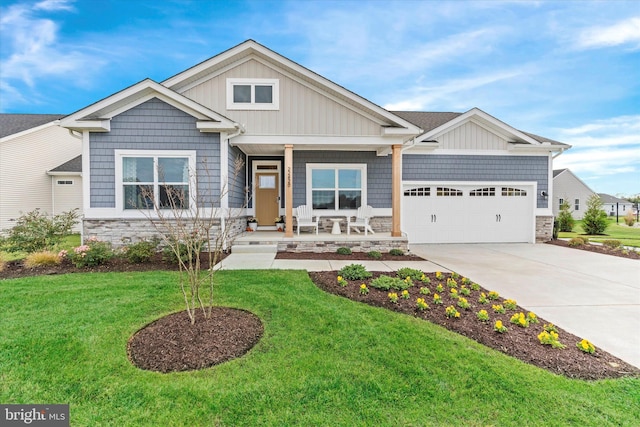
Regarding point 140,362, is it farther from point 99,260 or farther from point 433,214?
point 433,214

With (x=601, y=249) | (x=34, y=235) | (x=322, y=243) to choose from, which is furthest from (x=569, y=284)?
(x=34, y=235)

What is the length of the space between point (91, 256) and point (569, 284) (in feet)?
32.2

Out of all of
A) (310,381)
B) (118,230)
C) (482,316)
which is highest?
(118,230)

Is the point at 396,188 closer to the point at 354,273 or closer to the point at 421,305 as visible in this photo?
the point at 354,273

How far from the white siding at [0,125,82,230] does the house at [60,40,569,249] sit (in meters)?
9.93

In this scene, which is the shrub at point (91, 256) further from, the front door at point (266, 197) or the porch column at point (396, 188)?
the porch column at point (396, 188)

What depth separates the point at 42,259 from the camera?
655cm

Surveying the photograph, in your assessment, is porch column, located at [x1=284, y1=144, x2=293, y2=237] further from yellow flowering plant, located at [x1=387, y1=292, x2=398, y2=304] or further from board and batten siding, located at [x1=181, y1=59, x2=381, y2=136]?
yellow flowering plant, located at [x1=387, y1=292, x2=398, y2=304]

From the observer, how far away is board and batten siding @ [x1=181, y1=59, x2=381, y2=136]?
920cm

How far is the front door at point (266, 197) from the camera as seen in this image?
11312 millimetres

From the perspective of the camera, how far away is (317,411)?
85.7 inches

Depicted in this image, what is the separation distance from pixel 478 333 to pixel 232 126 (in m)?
7.40

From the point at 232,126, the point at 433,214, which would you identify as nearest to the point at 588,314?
the point at 433,214

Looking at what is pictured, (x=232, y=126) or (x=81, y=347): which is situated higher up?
(x=232, y=126)
